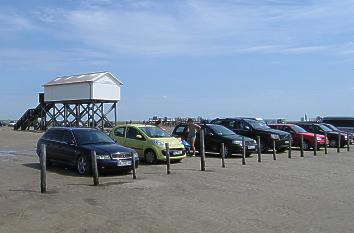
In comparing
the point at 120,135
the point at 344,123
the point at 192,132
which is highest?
the point at 344,123

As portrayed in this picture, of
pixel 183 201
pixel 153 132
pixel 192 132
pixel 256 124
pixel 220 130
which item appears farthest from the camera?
pixel 256 124

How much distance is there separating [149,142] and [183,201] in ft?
28.5

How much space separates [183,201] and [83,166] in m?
5.73

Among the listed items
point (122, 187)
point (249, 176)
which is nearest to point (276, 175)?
point (249, 176)

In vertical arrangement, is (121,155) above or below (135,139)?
below

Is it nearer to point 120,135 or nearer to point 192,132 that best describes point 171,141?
point 120,135

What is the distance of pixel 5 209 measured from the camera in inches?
366

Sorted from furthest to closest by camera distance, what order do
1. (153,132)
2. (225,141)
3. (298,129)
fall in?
(298,129) → (225,141) → (153,132)

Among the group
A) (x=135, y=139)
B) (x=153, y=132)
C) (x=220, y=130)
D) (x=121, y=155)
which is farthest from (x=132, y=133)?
(x=220, y=130)

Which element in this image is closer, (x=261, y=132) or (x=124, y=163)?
(x=124, y=163)

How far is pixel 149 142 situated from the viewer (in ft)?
61.7

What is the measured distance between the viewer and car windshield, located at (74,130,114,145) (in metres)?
16.0

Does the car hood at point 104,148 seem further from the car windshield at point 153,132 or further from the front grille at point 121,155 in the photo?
the car windshield at point 153,132

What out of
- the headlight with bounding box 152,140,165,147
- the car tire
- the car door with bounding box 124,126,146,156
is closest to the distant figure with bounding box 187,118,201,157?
the car door with bounding box 124,126,146,156
